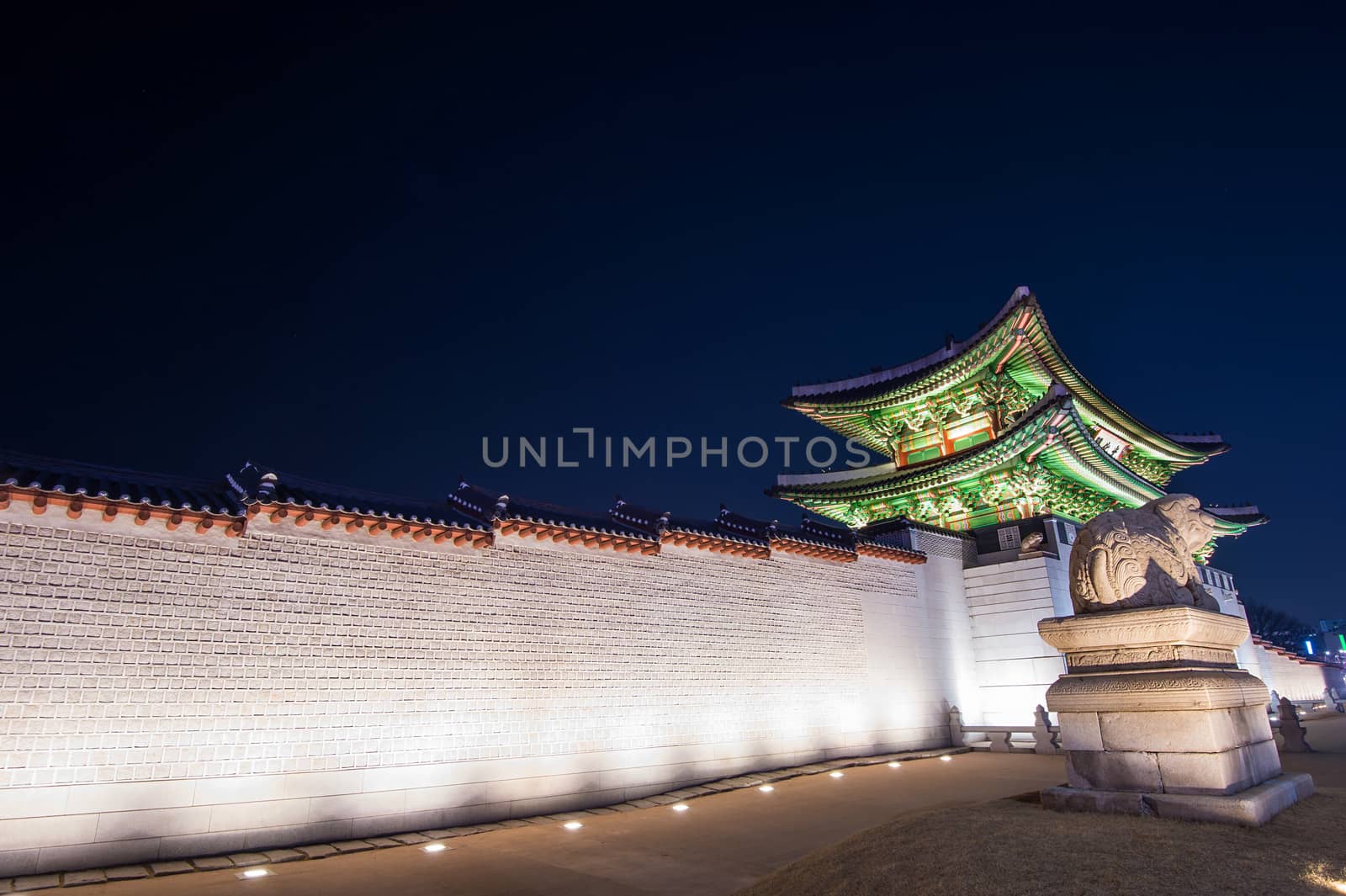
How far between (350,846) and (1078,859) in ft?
23.1

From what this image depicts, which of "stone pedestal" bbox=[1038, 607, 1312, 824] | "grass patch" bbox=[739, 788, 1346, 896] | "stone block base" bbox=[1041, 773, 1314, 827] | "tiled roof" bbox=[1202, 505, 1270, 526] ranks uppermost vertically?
"tiled roof" bbox=[1202, 505, 1270, 526]

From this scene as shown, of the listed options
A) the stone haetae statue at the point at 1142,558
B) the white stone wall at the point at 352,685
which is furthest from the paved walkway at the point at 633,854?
the stone haetae statue at the point at 1142,558

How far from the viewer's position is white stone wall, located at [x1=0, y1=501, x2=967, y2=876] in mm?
6852

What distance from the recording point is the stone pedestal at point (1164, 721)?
16.6 ft

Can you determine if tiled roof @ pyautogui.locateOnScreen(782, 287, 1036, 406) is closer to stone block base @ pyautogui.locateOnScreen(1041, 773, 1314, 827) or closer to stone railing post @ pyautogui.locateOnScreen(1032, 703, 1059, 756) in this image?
stone railing post @ pyautogui.locateOnScreen(1032, 703, 1059, 756)

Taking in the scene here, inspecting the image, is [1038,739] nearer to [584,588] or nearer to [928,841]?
[584,588]

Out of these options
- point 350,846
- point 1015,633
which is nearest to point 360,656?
point 350,846

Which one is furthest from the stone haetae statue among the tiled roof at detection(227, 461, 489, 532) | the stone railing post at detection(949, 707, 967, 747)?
the stone railing post at detection(949, 707, 967, 747)

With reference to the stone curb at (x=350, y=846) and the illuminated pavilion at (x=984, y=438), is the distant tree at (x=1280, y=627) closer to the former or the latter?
the illuminated pavilion at (x=984, y=438)

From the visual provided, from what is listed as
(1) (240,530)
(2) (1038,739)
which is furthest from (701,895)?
(2) (1038,739)

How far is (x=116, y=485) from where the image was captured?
7.88 metres

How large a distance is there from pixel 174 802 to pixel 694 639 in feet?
23.4

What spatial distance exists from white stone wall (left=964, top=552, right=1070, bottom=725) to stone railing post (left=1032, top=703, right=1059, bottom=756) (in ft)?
3.14

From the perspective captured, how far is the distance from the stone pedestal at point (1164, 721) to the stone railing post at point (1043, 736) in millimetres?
8394
